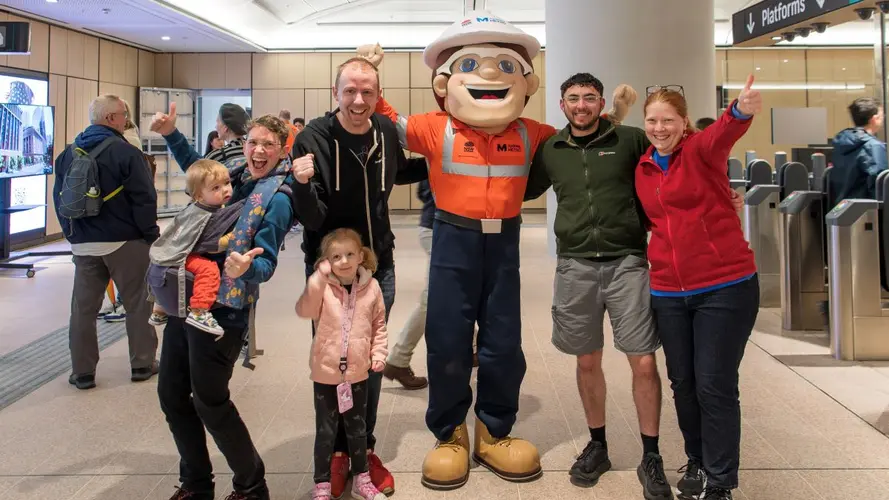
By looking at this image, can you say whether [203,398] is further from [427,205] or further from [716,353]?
[427,205]

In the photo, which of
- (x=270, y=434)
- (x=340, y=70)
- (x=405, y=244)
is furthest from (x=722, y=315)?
(x=405, y=244)

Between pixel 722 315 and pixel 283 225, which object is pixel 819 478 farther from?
pixel 283 225

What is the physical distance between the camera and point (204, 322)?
229 centimetres

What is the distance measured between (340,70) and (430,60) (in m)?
0.63

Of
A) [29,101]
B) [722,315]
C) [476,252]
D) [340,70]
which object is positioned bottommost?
[722,315]

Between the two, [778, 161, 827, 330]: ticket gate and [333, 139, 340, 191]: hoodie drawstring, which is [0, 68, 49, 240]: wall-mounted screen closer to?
[333, 139, 340, 191]: hoodie drawstring

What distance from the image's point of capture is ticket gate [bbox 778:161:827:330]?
17.4ft

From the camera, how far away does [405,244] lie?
10492 mm

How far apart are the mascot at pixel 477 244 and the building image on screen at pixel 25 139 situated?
6786 mm

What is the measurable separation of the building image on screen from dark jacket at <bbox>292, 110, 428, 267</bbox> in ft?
22.3

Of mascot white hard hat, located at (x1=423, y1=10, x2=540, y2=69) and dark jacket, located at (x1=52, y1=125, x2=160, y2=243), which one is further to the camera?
dark jacket, located at (x1=52, y1=125, x2=160, y2=243)

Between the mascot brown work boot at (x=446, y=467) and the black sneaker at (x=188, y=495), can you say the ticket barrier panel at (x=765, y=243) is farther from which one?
the black sneaker at (x=188, y=495)

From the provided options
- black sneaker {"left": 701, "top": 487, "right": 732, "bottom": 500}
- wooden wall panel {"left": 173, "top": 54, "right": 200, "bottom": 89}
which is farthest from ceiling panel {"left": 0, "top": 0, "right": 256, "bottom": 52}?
black sneaker {"left": 701, "top": 487, "right": 732, "bottom": 500}

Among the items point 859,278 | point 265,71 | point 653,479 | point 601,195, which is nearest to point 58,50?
point 265,71
